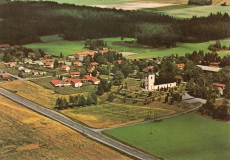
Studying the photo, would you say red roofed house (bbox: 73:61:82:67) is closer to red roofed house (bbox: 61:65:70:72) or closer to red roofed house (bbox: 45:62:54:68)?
red roofed house (bbox: 61:65:70:72)

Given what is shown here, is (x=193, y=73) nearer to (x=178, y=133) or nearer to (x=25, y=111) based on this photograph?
(x=178, y=133)

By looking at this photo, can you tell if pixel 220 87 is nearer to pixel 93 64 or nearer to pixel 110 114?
pixel 110 114

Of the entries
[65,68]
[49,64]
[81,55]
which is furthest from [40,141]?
[81,55]

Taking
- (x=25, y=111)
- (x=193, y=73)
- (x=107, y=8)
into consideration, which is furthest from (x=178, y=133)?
(x=107, y=8)

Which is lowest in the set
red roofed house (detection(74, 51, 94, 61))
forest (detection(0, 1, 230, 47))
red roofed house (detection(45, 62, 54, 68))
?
red roofed house (detection(45, 62, 54, 68))

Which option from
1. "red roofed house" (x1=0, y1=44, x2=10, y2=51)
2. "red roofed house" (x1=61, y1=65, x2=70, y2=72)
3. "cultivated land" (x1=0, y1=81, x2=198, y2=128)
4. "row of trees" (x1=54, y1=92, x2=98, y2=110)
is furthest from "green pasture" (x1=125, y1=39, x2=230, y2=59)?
→ "red roofed house" (x1=0, y1=44, x2=10, y2=51)

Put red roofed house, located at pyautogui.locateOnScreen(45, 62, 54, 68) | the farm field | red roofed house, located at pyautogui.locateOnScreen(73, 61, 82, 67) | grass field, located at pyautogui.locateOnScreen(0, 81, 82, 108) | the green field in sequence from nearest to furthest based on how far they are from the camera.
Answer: the green field, grass field, located at pyautogui.locateOnScreen(0, 81, 82, 108), the farm field, red roofed house, located at pyautogui.locateOnScreen(73, 61, 82, 67), red roofed house, located at pyautogui.locateOnScreen(45, 62, 54, 68)

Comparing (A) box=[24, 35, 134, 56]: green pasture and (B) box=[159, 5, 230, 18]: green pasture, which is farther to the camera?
(A) box=[24, 35, 134, 56]: green pasture

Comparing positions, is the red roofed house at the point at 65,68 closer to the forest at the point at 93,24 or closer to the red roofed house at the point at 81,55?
the red roofed house at the point at 81,55
